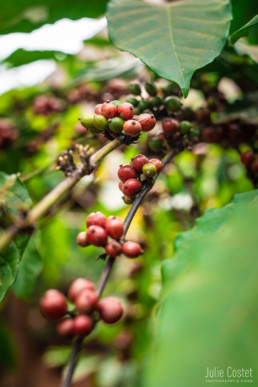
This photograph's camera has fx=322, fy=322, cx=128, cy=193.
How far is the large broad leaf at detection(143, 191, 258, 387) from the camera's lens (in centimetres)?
28

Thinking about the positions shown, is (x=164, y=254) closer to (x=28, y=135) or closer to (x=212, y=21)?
(x=28, y=135)

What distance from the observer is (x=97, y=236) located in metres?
0.48

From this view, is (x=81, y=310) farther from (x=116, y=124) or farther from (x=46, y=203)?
(x=116, y=124)

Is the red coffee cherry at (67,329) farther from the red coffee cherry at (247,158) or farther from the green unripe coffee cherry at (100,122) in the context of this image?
the red coffee cherry at (247,158)

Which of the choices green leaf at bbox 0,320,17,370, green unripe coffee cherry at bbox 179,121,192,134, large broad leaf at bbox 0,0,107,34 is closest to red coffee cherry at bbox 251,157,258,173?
green unripe coffee cherry at bbox 179,121,192,134

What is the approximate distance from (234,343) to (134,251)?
0.21 metres

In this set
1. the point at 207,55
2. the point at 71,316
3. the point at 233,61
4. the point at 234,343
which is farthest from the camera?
the point at 233,61

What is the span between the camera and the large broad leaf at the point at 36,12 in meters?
1.14

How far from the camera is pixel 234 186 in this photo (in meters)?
1.43

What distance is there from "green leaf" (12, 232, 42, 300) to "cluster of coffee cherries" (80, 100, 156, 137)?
1.59 feet

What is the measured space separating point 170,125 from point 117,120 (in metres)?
0.20

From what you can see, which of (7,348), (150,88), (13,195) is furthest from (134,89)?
(7,348)

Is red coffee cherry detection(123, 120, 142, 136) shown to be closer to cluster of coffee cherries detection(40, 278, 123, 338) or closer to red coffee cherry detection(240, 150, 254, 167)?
cluster of coffee cherries detection(40, 278, 123, 338)

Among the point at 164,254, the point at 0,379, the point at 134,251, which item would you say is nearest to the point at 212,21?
the point at 134,251
